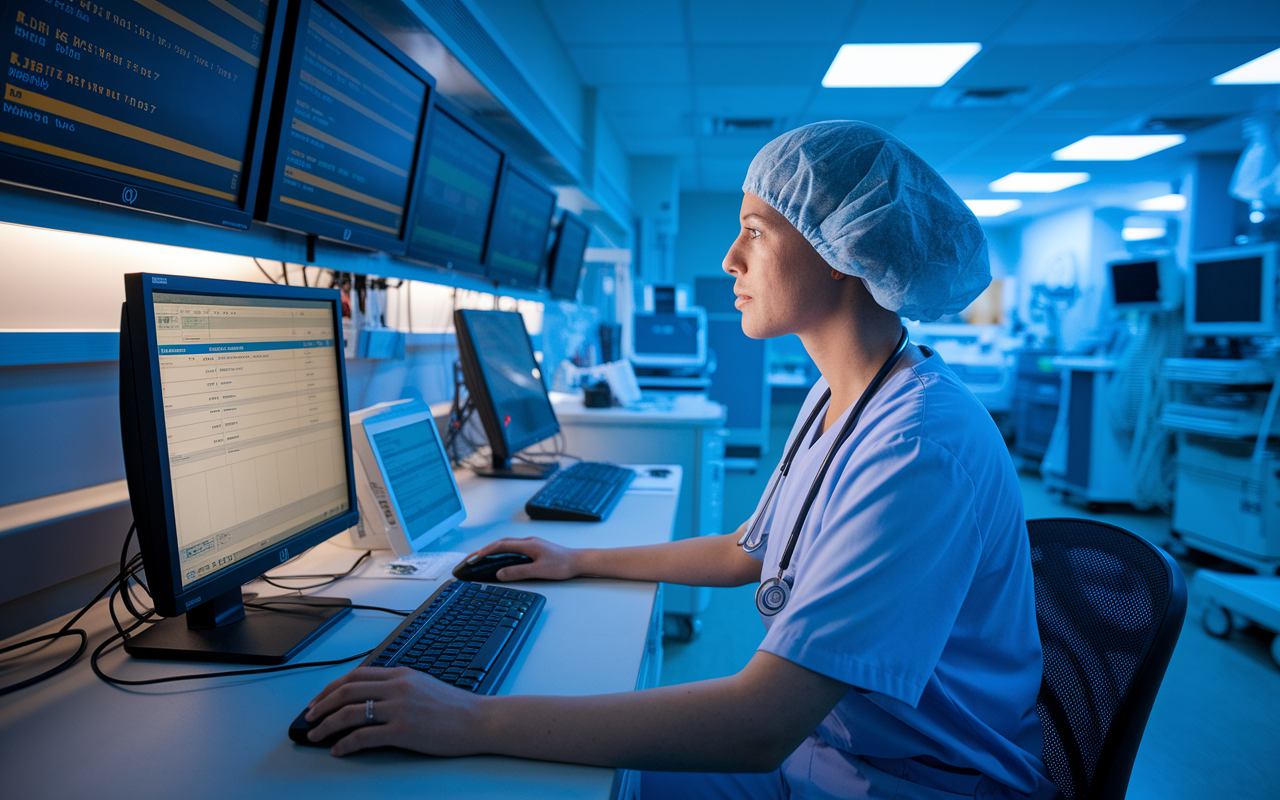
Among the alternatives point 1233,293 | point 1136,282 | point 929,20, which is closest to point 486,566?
point 929,20

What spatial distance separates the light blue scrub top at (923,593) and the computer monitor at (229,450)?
64cm

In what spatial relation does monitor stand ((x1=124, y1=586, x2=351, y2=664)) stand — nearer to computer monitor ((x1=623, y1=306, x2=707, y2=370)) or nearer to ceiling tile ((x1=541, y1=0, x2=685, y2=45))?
ceiling tile ((x1=541, y1=0, x2=685, y2=45))

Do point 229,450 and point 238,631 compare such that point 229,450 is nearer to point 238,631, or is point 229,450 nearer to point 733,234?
point 238,631

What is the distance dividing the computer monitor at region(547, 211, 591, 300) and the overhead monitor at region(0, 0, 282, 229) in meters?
1.81

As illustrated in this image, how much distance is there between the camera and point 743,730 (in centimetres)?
64

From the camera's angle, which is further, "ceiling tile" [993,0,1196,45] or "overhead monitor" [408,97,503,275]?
"ceiling tile" [993,0,1196,45]

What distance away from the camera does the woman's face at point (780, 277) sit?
92 centimetres

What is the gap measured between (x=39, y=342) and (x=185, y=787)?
0.60 m

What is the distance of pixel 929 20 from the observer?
3.10 metres

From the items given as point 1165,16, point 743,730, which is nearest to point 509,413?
point 743,730

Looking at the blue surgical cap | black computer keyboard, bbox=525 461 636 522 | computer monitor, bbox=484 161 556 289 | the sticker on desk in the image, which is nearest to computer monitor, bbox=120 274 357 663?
the sticker on desk

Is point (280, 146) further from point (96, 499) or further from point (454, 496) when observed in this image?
point (454, 496)

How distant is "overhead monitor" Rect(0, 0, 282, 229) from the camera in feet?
2.24

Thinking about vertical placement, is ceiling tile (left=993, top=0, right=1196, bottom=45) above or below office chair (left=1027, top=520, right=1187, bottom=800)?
above
